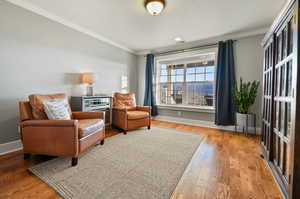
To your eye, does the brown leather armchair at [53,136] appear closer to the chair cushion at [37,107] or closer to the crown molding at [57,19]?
the chair cushion at [37,107]

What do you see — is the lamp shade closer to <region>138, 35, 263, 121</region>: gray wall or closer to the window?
the window

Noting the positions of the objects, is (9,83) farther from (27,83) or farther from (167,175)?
(167,175)


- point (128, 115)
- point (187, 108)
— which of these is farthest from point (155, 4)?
Answer: point (187, 108)

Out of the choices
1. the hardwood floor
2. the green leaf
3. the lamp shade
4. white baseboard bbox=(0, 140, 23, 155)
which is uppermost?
the lamp shade

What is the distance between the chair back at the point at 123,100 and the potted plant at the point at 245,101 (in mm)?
2537

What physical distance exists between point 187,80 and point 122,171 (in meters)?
3.39

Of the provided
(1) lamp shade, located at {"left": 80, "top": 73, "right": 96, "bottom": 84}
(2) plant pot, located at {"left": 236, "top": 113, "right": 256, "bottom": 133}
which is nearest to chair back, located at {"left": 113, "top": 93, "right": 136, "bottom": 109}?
(1) lamp shade, located at {"left": 80, "top": 73, "right": 96, "bottom": 84}

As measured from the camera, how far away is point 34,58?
234 cm

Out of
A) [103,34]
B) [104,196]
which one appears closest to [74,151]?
[104,196]

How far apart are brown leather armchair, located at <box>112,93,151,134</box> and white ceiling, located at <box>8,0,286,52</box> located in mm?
1693

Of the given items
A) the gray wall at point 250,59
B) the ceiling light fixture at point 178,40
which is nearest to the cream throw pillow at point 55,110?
the ceiling light fixture at point 178,40

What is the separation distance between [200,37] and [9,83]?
4.05 m

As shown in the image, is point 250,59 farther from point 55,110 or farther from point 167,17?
point 55,110

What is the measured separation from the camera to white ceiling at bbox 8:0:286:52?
7.12ft
